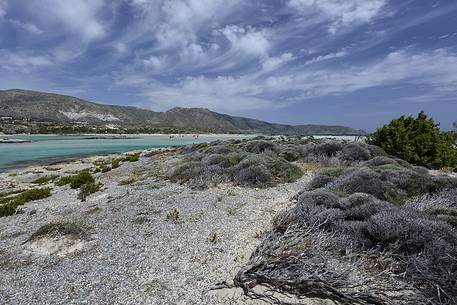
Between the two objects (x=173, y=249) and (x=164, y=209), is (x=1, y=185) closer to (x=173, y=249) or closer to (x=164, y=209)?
(x=164, y=209)

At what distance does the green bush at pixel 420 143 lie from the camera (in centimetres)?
1828

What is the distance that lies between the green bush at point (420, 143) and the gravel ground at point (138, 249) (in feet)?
38.4

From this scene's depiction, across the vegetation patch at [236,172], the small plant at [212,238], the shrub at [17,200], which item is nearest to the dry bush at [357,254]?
the small plant at [212,238]

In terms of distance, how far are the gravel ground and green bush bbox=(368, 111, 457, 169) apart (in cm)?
1170

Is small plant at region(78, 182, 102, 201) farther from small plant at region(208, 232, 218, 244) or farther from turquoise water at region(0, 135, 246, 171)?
turquoise water at region(0, 135, 246, 171)

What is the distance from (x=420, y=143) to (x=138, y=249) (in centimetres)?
1853

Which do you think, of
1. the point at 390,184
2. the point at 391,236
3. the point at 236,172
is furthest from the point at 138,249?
the point at 390,184

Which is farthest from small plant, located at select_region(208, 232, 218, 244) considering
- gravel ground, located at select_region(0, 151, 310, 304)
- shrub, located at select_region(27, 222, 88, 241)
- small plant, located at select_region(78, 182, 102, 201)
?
small plant, located at select_region(78, 182, 102, 201)

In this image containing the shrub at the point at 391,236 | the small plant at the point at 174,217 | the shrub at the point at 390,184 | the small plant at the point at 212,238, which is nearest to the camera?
the shrub at the point at 391,236

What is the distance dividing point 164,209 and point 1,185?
1549cm

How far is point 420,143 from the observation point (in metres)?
18.6

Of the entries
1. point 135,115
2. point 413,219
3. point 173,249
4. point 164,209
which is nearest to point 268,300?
point 173,249

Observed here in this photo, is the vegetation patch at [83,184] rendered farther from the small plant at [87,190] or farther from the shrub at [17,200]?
the shrub at [17,200]

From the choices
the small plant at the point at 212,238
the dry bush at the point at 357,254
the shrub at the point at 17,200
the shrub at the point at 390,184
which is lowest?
the shrub at the point at 17,200
